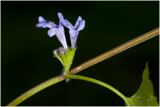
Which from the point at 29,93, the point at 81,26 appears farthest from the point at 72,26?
the point at 29,93

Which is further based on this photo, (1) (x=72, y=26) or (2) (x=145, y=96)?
(1) (x=72, y=26)

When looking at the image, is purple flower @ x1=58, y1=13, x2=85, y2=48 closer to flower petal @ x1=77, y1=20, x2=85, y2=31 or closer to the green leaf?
flower petal @ x1=77, y1=20, x2=85, y2=31

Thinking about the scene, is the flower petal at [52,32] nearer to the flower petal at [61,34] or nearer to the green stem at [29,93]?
the flower petal at [61,34]

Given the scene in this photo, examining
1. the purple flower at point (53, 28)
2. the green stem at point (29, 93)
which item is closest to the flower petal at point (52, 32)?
the purple flower at point (53, 28)

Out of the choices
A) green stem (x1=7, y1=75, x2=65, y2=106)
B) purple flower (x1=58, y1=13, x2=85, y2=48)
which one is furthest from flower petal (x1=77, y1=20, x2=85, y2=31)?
green stem (x1=7, y1=75, x2=65, y2=106)

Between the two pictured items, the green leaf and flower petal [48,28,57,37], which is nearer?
the green leaf

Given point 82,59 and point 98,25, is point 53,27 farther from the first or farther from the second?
point 98,25

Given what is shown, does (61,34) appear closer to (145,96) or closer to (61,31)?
(61,31)

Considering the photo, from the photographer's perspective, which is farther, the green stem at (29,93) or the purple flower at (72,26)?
the purple flower at (72,26)
